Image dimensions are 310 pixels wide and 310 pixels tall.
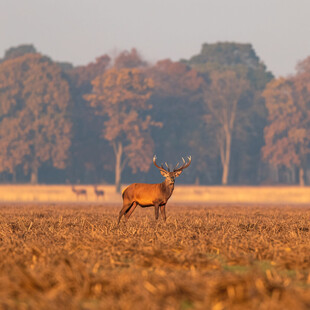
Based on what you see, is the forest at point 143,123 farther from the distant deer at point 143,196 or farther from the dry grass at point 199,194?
the distant deer at point 143,196

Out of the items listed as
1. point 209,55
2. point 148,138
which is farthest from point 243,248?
point 209,55

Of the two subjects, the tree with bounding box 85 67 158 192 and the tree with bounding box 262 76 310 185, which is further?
the tree with bounding box 262 76 310 185

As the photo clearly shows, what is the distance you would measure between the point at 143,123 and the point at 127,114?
2789 mm

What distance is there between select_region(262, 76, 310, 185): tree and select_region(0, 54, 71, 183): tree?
19.2 meters

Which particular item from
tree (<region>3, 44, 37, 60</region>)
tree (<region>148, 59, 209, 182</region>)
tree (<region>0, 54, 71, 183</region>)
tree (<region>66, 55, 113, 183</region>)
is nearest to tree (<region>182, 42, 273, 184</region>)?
tree (<region>148, 59, 209, 182</region>)

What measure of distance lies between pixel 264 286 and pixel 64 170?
211ft

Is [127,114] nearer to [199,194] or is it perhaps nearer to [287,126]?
[199,194]

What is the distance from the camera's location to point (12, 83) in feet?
224

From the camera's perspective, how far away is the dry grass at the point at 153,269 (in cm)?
708

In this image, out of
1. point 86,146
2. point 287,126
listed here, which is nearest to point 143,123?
point 86,146

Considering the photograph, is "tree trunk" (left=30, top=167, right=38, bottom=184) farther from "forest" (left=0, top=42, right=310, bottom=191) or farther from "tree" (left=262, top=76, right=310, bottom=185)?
"tree" (left=262, top=76, right=310, bottom=185)

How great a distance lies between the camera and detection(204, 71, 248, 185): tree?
7250 cm

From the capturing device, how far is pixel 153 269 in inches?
386

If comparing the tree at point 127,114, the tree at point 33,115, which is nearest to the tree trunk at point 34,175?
the tree at point 33,115
